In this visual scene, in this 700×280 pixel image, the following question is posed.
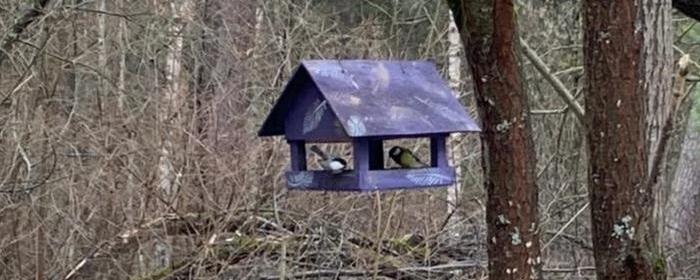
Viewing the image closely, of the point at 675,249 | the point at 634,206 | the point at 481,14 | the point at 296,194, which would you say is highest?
the point at 481,14

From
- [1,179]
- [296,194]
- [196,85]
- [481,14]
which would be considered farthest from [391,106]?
[196,85]

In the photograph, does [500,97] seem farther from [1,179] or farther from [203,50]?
[203,50]

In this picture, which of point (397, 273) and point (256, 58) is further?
point (256, 58)

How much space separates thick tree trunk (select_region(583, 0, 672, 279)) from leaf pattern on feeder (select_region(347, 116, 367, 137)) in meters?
0.80

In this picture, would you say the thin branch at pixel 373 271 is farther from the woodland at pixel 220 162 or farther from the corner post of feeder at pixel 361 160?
the corner post of feeder at pixel 361 160

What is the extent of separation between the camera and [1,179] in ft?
17.1

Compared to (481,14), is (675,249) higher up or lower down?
lower down

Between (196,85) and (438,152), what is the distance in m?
3.34

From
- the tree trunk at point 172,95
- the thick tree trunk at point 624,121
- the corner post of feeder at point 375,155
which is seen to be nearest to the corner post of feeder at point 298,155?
the corner post of feeder at point 375,155

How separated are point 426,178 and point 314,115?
0.41 m

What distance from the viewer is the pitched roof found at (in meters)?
2.85

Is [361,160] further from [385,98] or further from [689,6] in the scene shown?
[689,6]

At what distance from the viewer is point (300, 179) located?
321 cm

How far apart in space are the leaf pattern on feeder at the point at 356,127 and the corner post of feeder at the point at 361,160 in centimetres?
9
